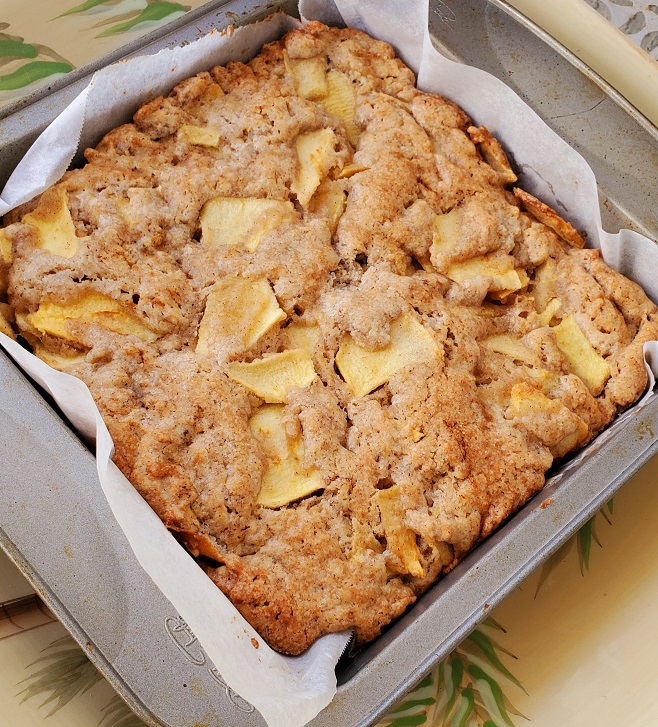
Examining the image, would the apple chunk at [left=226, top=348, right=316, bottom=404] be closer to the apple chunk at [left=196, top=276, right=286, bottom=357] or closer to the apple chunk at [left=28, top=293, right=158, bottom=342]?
the apple chunk at [left=196, top=276, right=286, bottom=357]

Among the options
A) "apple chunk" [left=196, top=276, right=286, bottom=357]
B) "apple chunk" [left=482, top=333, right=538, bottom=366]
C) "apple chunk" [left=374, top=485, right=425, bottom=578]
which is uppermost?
"apple chunk" [left=482, top=333, right=538, bottom=366]

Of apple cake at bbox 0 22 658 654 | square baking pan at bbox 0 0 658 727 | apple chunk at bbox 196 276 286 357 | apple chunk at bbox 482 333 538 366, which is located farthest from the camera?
apple chunk at bbox 482 333 538 366

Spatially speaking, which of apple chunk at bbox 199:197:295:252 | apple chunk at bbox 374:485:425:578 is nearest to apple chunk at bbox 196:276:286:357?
apple chunk at bbox 199:197:295:252

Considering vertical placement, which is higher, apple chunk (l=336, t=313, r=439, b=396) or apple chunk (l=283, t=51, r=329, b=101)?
apple chunk (l=283, t=51, r=329, b=101)

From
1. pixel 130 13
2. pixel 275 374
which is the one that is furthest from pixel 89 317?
pixel 130 13

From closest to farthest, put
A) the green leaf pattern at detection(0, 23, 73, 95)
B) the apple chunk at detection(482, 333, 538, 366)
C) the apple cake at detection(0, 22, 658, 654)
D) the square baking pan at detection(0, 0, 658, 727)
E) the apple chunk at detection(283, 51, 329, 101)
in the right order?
the square baking pan at detection(0, 0, 658, 727) < the apple cake at detection(0, 22, 658, 654) < the apple chunk at detection(482, 333, 538, 366) < the apple chunk at detection(283, 51, 329, 101) < the green leaf pattern at detection(0, 23, 73, 95)

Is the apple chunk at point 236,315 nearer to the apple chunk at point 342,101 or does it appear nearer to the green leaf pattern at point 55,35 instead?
the apple chunk at point 342,101

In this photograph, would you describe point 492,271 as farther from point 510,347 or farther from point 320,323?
point 320,323
